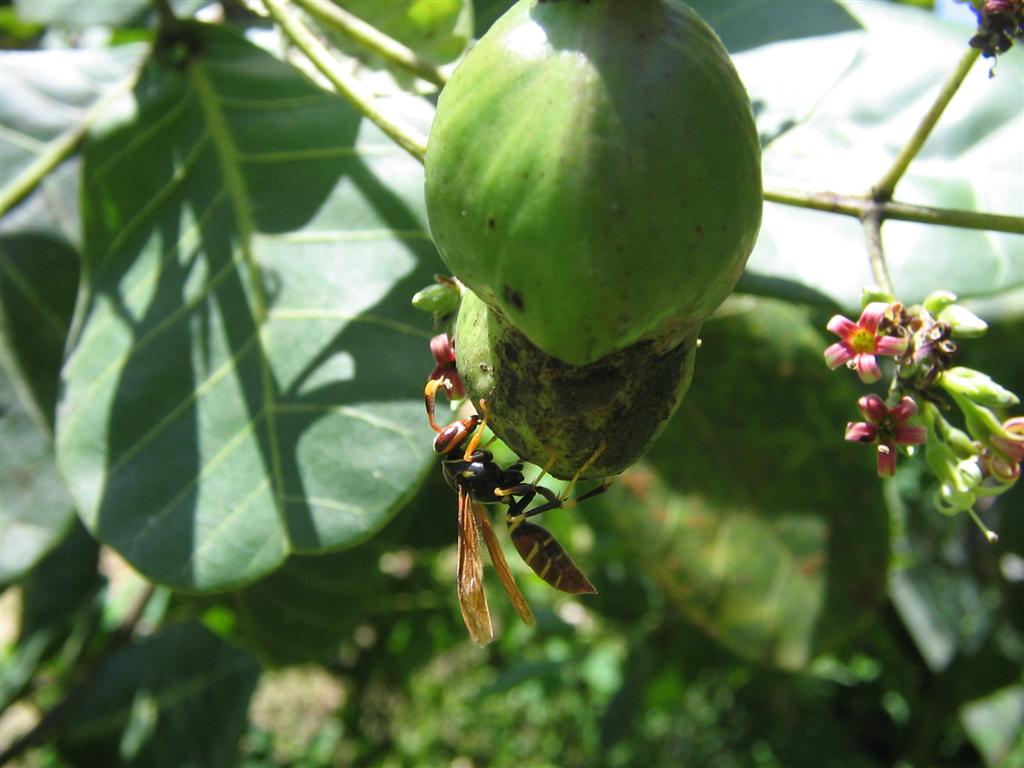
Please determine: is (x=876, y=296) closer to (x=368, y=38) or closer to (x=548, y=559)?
(x=548, y=559)

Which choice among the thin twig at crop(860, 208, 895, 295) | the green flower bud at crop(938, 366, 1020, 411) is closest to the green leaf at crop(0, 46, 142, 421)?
the thin twig at crop(860, 208, 895, 295)

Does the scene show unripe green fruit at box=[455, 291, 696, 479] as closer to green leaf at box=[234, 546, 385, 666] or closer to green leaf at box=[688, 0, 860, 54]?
green leaf at box=[688, 0, 860, 54]

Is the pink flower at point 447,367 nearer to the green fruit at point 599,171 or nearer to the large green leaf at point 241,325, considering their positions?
the green fruit at point 599,171

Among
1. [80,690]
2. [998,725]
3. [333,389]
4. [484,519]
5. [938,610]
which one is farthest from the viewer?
[998,725]

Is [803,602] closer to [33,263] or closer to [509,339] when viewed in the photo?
[509,339]

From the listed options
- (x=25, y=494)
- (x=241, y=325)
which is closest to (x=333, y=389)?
(x=241, y=325)

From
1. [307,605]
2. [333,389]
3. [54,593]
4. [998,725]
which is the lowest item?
[998,725]

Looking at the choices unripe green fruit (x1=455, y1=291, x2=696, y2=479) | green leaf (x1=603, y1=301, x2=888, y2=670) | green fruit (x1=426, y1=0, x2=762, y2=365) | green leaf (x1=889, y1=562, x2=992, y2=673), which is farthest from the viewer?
green leaf (x1=889, y1=562, x2=992, y2=673)
